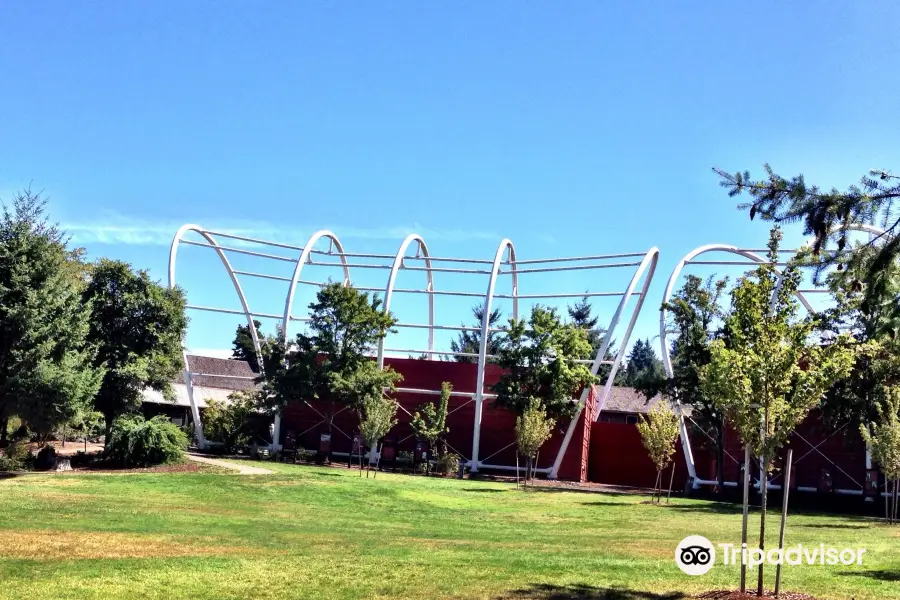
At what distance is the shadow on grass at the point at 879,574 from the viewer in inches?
458

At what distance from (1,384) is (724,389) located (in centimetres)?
2179

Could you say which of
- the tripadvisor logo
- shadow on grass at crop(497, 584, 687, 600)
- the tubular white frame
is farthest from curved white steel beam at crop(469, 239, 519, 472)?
shadow on grass at crop(497, 584, 687, 600)

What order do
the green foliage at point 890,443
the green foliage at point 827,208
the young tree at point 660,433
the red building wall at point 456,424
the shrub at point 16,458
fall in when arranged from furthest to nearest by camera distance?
the red building wall at point 456,424 < the young tree at point 660,433 < the shrub at point 16,458 < the green foliage at point 890,443 < the green foliage at point 827,208

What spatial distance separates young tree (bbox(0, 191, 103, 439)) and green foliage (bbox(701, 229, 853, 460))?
20.2 meters

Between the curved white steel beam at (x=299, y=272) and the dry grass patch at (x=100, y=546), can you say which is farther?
the curved white steel beam at (x=299, y=272)

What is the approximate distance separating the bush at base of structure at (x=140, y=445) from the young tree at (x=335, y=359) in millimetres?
7411

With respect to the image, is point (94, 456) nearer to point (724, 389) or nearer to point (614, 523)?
point (614, 523)

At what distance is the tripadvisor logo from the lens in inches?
489

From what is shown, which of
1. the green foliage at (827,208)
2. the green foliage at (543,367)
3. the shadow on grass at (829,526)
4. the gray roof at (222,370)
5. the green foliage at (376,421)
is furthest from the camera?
the gray roof at (222,370)

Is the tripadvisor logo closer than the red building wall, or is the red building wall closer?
the tripadvisor logo

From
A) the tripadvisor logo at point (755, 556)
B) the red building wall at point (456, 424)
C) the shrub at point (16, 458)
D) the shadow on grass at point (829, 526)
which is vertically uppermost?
the red building wall at point (456, 424)

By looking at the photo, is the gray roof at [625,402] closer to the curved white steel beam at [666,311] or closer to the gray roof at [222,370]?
the curved white steel beam at [666,311]

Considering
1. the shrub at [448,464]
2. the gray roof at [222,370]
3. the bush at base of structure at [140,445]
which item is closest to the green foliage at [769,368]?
the bush at base of structure at [140,445]

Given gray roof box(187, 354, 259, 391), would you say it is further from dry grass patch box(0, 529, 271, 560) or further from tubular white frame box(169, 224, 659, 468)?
dry grass patch box(0, 529, 271, 560)
